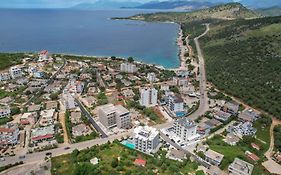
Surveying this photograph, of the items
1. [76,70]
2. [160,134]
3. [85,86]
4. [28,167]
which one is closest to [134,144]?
[160,134]

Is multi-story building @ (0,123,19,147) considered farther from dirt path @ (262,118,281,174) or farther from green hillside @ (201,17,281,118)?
green hillside @ (201,17,281,118)

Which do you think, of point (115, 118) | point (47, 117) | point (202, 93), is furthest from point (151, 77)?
point (47, 117)

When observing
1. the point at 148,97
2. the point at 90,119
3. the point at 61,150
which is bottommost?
the point at 61,150

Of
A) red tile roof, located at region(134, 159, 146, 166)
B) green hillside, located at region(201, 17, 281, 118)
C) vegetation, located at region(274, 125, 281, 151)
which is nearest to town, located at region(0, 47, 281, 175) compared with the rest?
red tile roof, located at region(134, 159, 146, 166)

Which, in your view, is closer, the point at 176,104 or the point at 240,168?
the point at 240,168

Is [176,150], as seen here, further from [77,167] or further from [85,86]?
[85,86]

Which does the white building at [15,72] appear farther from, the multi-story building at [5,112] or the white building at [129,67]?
the white building at [129,67]

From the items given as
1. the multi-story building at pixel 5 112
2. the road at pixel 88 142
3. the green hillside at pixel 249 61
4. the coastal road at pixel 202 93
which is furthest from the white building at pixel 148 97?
the multi-story building at pixel 5 112

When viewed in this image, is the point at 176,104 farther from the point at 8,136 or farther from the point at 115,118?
the point at 8,136
